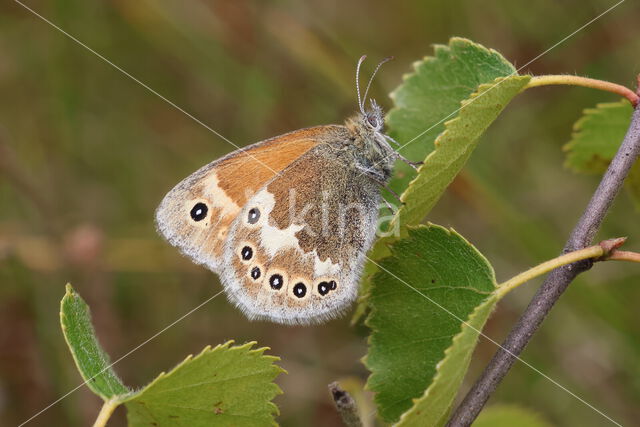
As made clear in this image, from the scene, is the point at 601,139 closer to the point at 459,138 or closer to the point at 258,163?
the point at 459,138

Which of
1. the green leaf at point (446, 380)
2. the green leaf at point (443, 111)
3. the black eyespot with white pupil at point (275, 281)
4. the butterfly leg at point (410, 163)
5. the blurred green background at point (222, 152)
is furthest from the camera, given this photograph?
the blurred green background at point (222, 152)

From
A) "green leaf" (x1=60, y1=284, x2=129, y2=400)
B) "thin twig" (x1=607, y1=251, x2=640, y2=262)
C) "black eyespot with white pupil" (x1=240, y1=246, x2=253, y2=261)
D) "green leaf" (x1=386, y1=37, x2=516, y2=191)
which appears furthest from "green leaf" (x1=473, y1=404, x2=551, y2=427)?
"green leaf" (x1=60, y1=284, x2=129, y2=400)

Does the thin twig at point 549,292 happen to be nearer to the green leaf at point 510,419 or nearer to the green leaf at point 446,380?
the green leaf at point 446,380

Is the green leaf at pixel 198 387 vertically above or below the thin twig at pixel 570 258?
below

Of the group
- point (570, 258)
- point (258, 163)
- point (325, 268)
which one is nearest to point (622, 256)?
point (570, 258)

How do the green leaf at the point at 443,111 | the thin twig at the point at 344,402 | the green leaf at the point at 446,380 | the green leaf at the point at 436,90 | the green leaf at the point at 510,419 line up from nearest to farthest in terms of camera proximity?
1. the green leaf at the point at 446,380
2. the thin twig at the point at 344,402
3. the green leaf at the point at 443,111
4. the green leaf at the point at 436,90
5. the green leaf at the point at 510,419

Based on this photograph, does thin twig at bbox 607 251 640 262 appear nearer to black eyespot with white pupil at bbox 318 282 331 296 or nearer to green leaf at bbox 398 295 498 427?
green leaf at bbox 398 295 498 427

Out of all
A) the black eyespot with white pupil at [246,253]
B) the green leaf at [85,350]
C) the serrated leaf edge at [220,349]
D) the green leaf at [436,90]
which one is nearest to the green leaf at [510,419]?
the green leaf at [436,90]
